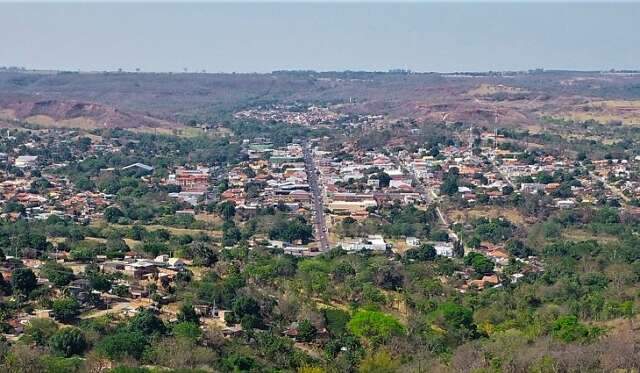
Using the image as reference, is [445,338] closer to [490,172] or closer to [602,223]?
[602,223]

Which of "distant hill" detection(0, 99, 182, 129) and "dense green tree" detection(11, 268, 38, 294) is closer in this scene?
"dense green tree" detection(11, 268, 38, 294)

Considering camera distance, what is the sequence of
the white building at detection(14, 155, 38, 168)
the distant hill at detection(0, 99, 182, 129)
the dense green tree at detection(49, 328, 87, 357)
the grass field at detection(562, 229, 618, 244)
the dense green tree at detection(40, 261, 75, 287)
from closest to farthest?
the dense green tree at detection(49, 328, 87, 357) → the dense green tree at detection(40, 261, 75, 287) → the grass field at detection(562, 229, 618, 244) → the white building at detection(14, 155, 38, 168) → the distant hill at detection(0, 99, 182, 129)

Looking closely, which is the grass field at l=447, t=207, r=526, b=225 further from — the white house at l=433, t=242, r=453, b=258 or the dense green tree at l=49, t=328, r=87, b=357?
the dense green tree at l=49, t=328, r=87, b=357

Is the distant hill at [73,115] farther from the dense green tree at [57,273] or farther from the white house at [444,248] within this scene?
the dense green tree at [57,273]

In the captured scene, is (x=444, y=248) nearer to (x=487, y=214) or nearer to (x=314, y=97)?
(x=487, y=214)

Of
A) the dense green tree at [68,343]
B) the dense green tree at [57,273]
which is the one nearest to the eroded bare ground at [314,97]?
the dense green tree at [57,273]

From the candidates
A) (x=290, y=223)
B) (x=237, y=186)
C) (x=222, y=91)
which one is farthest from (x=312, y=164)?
(x=222, y=91)

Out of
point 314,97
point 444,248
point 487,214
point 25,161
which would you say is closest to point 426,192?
point 487,214

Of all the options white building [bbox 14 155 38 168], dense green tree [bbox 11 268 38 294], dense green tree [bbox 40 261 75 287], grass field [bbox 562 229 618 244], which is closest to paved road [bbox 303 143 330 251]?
grass field [bbox 562 229 618 244]
